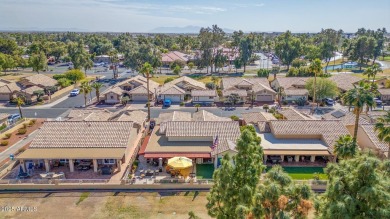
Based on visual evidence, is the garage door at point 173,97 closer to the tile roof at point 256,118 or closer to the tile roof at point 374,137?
the tile roof at point 256,118

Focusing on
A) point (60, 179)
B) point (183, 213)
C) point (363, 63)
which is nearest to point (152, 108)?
point (60, 179)

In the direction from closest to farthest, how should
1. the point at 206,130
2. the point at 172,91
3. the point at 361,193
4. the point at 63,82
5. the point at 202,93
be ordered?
the point at 361,193
the point at 206,130
the point at 202,93
the point at 172,91
the point at 63,82

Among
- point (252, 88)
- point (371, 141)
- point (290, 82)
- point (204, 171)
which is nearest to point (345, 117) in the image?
point (371, 141)

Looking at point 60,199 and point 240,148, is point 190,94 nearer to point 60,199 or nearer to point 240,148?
point 60,199

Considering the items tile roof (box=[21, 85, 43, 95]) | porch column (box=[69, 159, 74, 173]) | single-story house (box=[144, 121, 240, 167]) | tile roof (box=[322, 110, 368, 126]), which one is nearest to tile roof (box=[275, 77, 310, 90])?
tile roof (box=[322, 110, 368, 126])

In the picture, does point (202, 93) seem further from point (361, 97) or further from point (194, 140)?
point (361, 97)

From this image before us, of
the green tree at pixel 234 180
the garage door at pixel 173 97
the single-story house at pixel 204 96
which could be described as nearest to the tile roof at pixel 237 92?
the single-story house at pixel 204 96
